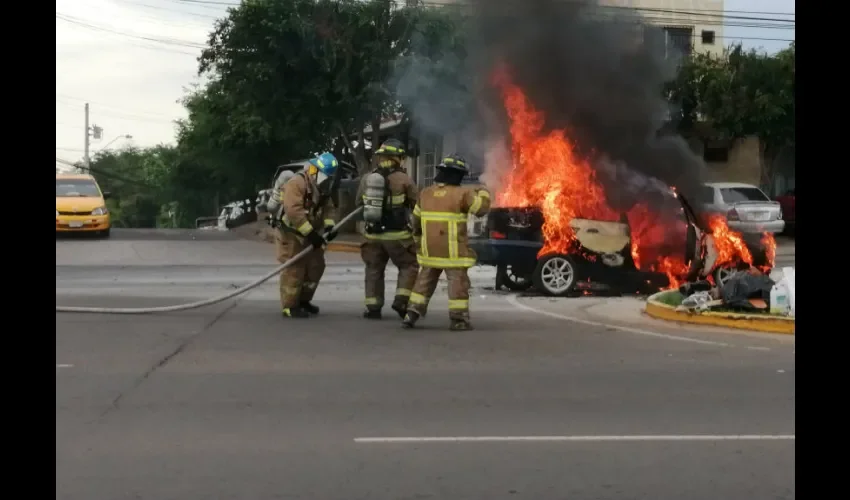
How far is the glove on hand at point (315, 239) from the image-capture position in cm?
1042

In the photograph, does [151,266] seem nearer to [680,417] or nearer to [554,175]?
[554,175]

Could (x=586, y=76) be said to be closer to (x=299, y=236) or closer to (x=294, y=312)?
(x=299, y=236)

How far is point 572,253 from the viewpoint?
1338 cm

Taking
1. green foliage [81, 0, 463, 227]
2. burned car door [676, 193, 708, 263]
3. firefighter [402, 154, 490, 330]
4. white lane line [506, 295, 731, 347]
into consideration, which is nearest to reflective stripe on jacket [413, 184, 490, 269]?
firefighter [402, 154, 490, 330]

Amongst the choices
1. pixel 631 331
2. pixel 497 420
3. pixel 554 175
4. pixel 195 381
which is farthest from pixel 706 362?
pixel 554 175

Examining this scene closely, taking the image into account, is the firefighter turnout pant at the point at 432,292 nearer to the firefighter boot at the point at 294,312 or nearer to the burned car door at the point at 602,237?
the firefighter boot at the point at 294,312

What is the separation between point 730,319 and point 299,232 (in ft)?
14.8

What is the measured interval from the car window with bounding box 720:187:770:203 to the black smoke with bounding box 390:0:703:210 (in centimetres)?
690

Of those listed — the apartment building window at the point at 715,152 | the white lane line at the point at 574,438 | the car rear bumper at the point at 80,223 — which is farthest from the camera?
the apartment building window at the point at 715,152

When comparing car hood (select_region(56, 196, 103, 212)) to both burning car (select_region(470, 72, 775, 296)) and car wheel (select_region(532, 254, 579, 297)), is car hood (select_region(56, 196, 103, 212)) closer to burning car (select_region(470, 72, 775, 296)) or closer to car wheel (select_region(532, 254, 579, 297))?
burning car (select_region(470, 72, 775, 296))

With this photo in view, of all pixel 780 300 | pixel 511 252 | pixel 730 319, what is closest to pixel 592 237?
pixel 511 252

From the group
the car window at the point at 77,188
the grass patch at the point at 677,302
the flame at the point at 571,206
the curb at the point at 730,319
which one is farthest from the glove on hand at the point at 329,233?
the car window at the point at 77,188

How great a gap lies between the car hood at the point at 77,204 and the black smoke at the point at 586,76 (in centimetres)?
1334

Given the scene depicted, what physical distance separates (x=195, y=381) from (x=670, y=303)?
6258 mm
